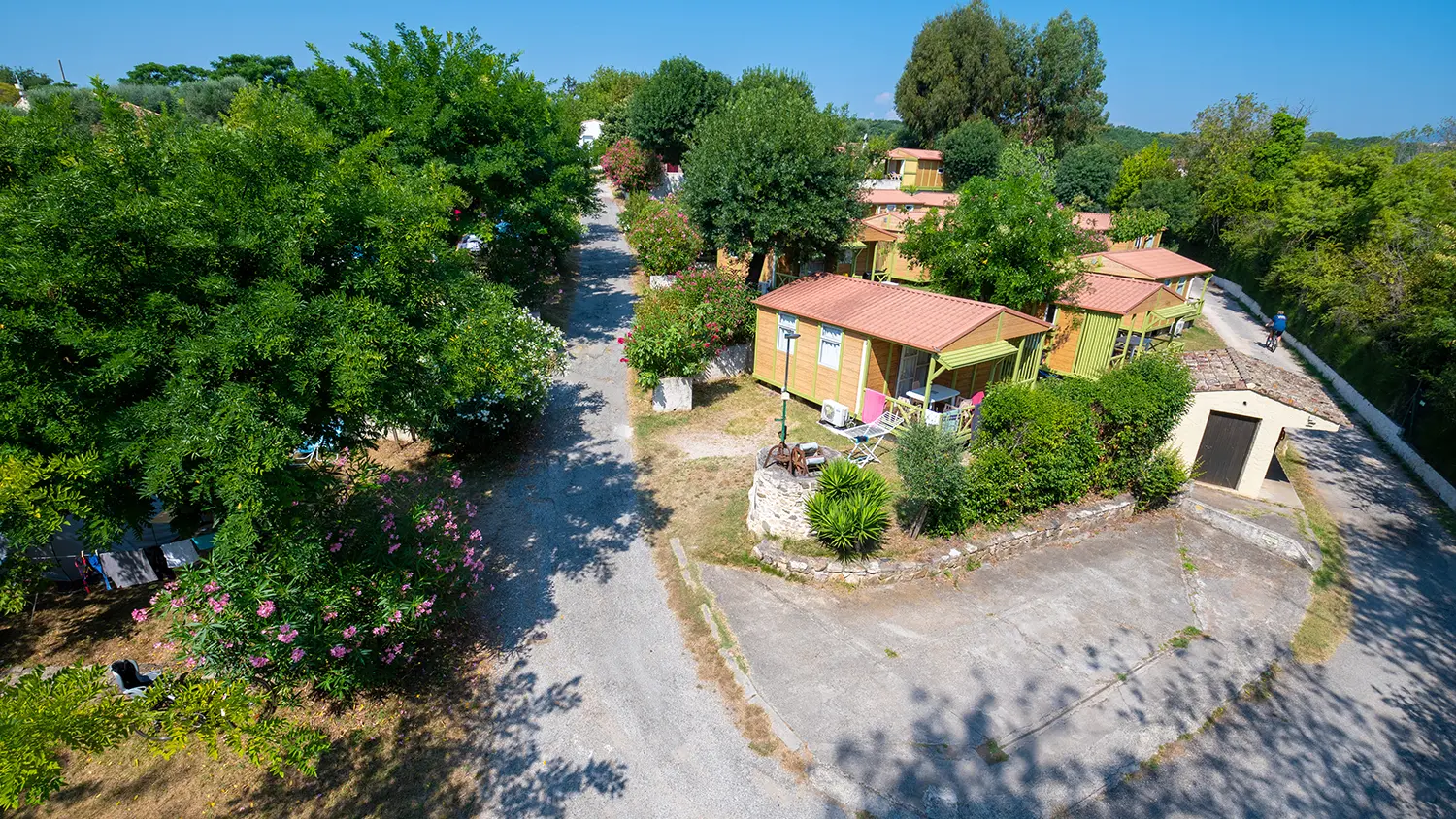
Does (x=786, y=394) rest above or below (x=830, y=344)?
below

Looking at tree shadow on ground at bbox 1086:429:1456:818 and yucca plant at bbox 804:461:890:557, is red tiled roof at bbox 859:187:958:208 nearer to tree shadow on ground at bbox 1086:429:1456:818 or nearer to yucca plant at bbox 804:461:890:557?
tree shadow on ground at bbox 1086:429:1456:818

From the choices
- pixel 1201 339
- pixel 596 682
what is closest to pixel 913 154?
pixel 1201 339

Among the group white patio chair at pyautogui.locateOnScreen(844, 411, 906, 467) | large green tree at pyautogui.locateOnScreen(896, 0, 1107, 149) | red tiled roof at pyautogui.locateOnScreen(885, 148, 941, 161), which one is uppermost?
large green tree at pyautogui.locateOnScreen(896, 0, 1107, 149)

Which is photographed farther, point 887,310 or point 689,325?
point 689,325

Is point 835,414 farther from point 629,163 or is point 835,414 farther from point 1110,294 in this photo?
point 629,163

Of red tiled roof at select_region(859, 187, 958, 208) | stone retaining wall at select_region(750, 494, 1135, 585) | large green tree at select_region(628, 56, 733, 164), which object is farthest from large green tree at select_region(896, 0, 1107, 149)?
stone retaining wall at select_region(750, 494, 1135, 585)

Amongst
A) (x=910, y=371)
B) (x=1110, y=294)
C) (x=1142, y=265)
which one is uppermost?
(x=1142, y=265)

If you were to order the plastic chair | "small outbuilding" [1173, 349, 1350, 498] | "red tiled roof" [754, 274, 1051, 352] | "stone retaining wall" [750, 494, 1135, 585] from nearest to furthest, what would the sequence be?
the plastic chair, "stone retaining wall" [750, 494, 1135, 585], "small outbuilding" [1173, 349, 1350, 498], "red tiled roof" [754, 274, 1051, 352]

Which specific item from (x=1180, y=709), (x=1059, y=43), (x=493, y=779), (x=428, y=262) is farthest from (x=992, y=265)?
(x=1059, y=43)
